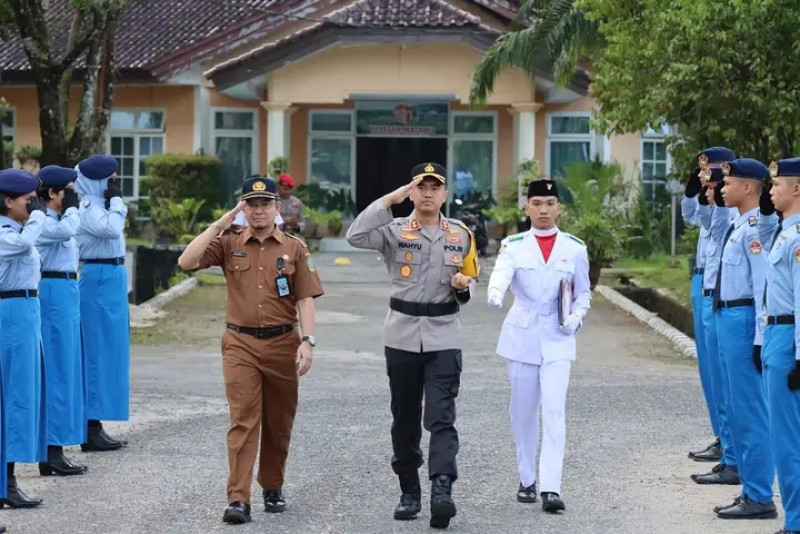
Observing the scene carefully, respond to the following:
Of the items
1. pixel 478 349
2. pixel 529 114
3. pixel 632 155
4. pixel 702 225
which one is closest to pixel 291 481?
pixel 702 225

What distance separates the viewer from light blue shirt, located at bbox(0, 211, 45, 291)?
9.16 metres

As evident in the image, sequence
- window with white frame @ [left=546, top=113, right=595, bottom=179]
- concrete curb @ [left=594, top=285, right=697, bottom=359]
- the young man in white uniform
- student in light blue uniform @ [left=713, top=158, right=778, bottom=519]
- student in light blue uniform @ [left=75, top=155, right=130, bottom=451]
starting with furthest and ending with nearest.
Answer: window with white frame @ [left=546, top=113, right=595, bottom=179]
concrete curb @ [left=594, top=285, right=697, bottom=359]
student in light blue uniform @ [left=75, top=155, right=130, bottom=451]
the young man in white uniform
student in light blue uniform @ [left=713, top=158, right=778, bottom=519]

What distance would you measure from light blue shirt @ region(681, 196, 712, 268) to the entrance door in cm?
2286

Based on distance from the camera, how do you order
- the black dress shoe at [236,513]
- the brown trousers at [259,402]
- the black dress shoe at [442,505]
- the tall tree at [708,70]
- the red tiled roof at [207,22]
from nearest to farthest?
the black dress shoe at [442,505] < the black dress shoe at [236,513] < the brown trousers at [259,402] < the tall tree at [708,70] < the red tiled roof at [207,22]

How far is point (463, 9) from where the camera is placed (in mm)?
33094

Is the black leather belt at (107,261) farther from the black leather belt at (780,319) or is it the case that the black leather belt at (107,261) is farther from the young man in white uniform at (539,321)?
the black leather belt at (780,319)

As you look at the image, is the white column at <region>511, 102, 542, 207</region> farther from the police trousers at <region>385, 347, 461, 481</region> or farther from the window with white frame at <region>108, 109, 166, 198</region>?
the police trousers at <region>385, 347, 461, 481</region>

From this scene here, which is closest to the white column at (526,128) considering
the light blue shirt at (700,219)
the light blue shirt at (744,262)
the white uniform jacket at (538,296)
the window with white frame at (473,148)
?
the window with white frame at (473,148)

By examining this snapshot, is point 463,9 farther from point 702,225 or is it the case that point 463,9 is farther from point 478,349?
point 702,225

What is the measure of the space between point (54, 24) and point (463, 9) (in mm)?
8888

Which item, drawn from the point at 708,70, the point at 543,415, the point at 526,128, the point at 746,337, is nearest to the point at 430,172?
the point at 543,415

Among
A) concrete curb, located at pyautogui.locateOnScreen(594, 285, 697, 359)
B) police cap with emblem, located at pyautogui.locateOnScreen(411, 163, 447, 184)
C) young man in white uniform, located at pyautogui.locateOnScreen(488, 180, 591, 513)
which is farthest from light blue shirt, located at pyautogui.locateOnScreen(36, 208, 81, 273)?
concrete curb, located at pyautogui.locateOnScreen(594, 285, 697, 359)

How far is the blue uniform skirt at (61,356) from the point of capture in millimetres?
10484

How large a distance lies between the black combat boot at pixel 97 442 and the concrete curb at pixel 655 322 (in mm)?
7364
